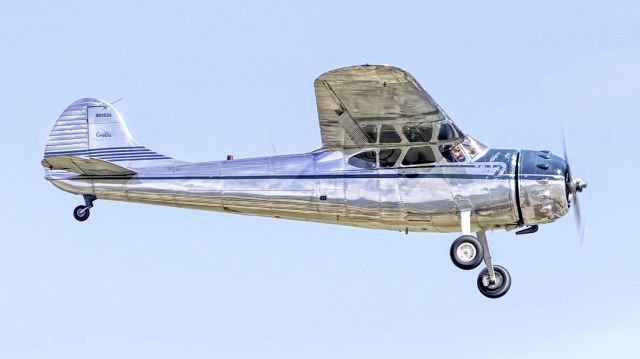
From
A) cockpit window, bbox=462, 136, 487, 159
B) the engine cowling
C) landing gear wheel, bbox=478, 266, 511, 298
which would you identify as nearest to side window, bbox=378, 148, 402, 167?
cockpit window, bbox=462, 136, 487, 159

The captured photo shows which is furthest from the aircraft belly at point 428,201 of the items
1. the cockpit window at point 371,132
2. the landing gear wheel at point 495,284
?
the landing gear wheel at point 495,284

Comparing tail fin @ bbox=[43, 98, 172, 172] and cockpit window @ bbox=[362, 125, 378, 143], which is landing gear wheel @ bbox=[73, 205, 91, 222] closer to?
tail fin @ bbox=[43, 98, 172, 172]

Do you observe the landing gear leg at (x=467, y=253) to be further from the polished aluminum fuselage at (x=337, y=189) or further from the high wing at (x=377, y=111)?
the high wing at (x=377, y=111)

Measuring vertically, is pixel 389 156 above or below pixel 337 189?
above

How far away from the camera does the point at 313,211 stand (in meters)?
18.0

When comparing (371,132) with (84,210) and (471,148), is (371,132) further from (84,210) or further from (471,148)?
(84,210)

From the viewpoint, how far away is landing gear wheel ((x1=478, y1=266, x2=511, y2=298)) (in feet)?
58.8

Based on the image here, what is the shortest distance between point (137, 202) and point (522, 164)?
5378 mm

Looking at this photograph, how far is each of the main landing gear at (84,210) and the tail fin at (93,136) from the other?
0.64m

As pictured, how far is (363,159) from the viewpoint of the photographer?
17.9 meters

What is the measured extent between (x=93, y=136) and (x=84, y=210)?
49.5 inches

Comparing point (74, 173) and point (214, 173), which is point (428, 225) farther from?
point (74, 173)

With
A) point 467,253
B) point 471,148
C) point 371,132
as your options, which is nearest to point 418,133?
point 371,132

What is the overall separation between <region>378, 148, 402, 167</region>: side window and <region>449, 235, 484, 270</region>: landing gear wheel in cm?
139
